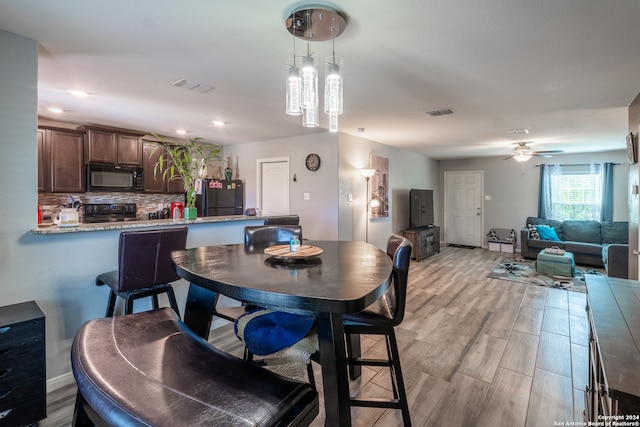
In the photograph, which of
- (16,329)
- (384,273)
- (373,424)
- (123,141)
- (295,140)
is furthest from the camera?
(295,140)

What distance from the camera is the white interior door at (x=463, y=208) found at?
780 centimetres

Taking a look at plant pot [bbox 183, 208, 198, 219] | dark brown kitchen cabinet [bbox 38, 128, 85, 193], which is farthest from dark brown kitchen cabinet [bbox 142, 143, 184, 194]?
plant pot [bbox 183, 208, 198, 219]

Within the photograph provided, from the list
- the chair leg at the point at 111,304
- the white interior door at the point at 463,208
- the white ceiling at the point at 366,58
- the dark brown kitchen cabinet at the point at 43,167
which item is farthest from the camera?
the white interior door at the point at 463,208

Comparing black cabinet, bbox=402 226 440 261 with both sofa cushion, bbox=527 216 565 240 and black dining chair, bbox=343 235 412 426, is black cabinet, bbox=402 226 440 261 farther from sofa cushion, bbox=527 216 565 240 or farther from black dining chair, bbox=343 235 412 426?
black dining chair, bbox=343 235 412 426

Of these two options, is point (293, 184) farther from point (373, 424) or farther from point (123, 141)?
point (373, 424)

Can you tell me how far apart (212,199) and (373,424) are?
173 inches

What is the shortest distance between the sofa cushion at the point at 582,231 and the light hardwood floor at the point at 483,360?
9.24 feet

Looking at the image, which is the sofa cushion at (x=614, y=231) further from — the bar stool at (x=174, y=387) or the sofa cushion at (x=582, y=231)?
the bar stool at (x=174, y=387)

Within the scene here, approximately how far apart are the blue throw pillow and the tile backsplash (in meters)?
7.22

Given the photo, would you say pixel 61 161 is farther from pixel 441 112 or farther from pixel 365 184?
pixel 441 112

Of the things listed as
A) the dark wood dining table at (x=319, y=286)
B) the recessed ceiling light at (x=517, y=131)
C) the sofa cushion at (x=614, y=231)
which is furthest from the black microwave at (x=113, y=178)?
the sofa cushion at (x=614, y=231)

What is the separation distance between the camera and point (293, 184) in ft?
17.0

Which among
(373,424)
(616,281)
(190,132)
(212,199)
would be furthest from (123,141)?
(616,281)

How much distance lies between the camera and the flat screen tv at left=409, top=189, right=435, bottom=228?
21.1ft
